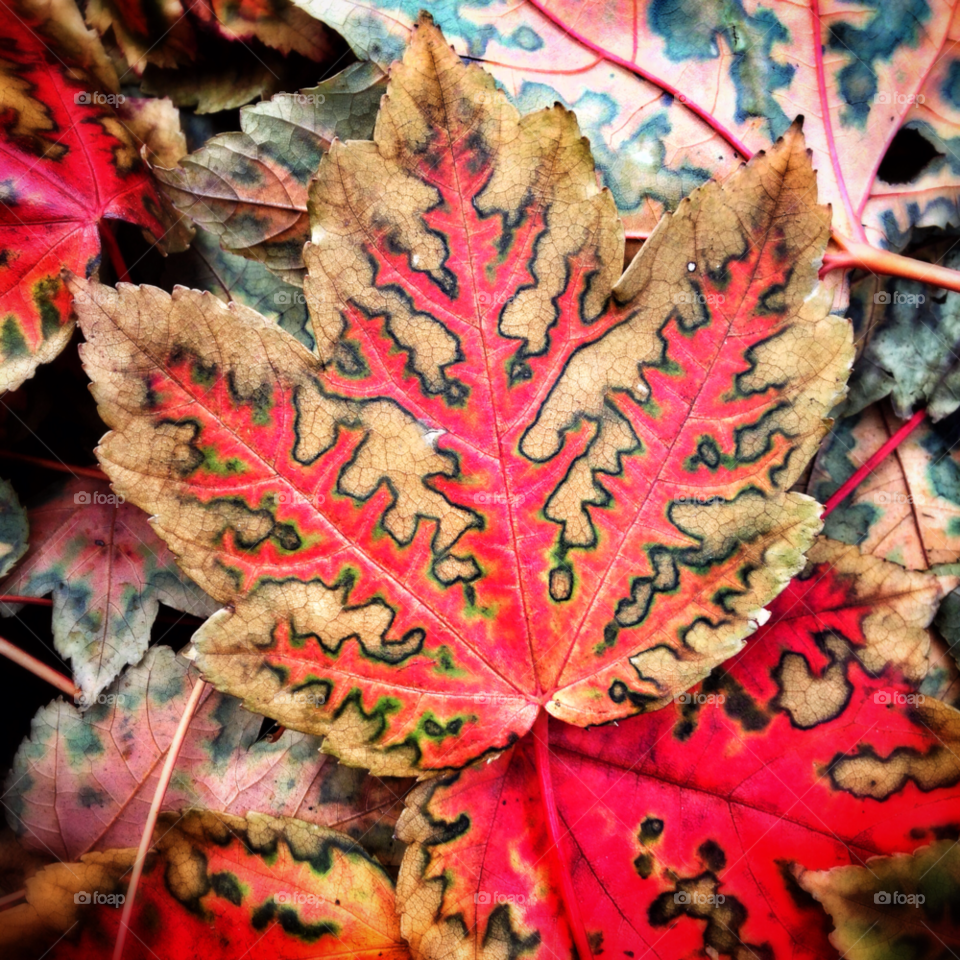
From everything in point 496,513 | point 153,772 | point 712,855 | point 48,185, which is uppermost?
point 48,185

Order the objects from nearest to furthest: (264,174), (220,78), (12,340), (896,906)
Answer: (896,906) < (12,340) < (264,174) < (220,78)

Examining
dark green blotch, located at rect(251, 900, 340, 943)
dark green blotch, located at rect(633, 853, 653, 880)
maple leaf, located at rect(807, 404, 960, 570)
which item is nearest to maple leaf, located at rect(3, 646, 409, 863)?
dark green blotch, located at rect(251, 900, 340, 943)

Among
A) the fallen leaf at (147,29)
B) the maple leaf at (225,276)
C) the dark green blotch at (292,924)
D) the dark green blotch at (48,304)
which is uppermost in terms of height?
the fallen leaf at (147,29)

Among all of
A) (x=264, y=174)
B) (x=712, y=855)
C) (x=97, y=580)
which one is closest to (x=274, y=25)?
(x=264, y=174)

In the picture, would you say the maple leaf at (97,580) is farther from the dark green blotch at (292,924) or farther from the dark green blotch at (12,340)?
the dark green blotch at (292,924)

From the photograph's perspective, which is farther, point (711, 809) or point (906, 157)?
point (906, 157)

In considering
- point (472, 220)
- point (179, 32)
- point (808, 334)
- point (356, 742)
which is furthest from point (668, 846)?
point (179, 32)

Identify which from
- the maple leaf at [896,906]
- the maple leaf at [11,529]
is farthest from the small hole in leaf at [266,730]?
the maple leaf at [896,906]

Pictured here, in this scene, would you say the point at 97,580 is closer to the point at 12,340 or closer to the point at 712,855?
the point at 12,340
